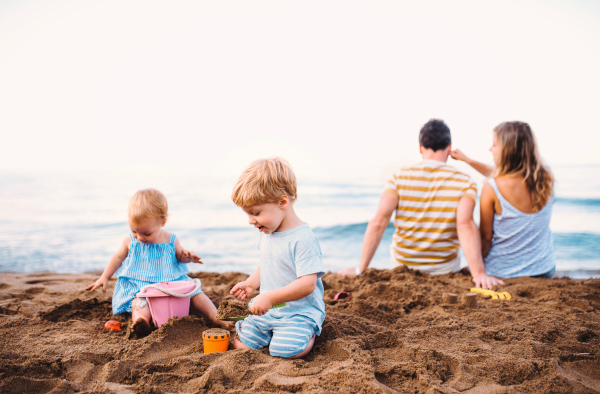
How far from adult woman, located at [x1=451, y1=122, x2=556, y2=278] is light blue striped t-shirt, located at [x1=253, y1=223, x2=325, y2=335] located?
8.14 ft

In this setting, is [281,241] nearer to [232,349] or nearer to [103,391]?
[232,349]

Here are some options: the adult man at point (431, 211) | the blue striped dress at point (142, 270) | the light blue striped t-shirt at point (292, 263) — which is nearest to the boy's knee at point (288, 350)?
the light blue striped t-shirt at point (292, 263)

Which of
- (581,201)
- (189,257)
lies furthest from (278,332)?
(581,201)

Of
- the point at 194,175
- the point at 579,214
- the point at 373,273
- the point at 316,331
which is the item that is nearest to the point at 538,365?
the point at 316,331

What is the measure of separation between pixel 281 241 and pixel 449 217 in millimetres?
2436

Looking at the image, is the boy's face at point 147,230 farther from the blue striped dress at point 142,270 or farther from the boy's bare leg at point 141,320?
the boy's bare leg at point 141,320

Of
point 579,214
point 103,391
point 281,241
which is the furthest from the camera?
point 579,214

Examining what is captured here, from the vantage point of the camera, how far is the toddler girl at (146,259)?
290 centimetres

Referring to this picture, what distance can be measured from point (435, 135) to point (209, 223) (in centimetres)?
869

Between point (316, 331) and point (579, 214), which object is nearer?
point (316, 331)

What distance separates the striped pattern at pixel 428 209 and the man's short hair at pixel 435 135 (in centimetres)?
18

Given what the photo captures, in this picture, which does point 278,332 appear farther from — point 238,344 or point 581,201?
point 581,201

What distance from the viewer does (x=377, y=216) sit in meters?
4.36

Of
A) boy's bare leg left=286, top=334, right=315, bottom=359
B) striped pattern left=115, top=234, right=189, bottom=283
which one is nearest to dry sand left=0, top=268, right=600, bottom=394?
boy's bare leg left=286, top=334, right=315, bottom=359
